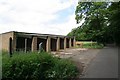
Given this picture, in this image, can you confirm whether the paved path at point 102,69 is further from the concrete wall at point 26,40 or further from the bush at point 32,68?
the concrete wall at point 26,40

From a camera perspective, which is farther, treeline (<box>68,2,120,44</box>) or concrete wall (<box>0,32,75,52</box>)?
treeline (<box>68,2,120,44</box>)

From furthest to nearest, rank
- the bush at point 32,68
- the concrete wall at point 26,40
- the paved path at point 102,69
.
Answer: the concrete wall at point 26,40 < the paved path at point 102,69 < the bush at point 32,68

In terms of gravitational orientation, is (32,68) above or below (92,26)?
below

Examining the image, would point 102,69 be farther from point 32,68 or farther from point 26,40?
point 26,40

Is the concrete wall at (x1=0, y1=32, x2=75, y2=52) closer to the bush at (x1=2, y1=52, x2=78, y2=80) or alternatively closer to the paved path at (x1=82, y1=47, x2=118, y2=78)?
the paved path at (x1=82, y1=47, x2=118, y2=78)

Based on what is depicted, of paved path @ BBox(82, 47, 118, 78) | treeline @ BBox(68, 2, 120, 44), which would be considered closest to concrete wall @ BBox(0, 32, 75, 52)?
paved path @ BBox(82, 47, 118, 78)

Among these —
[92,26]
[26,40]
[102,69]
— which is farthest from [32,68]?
[92,26]

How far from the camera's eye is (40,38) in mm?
35031

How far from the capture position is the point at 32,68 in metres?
10.8

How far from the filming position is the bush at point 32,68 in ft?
34.0

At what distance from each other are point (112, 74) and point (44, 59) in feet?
13.2

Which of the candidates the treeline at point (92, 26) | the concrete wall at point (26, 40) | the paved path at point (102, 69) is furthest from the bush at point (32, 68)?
the treeline at point (92, 26)

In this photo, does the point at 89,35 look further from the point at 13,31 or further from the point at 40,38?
the point at 13,31

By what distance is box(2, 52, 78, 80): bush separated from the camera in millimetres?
10367
